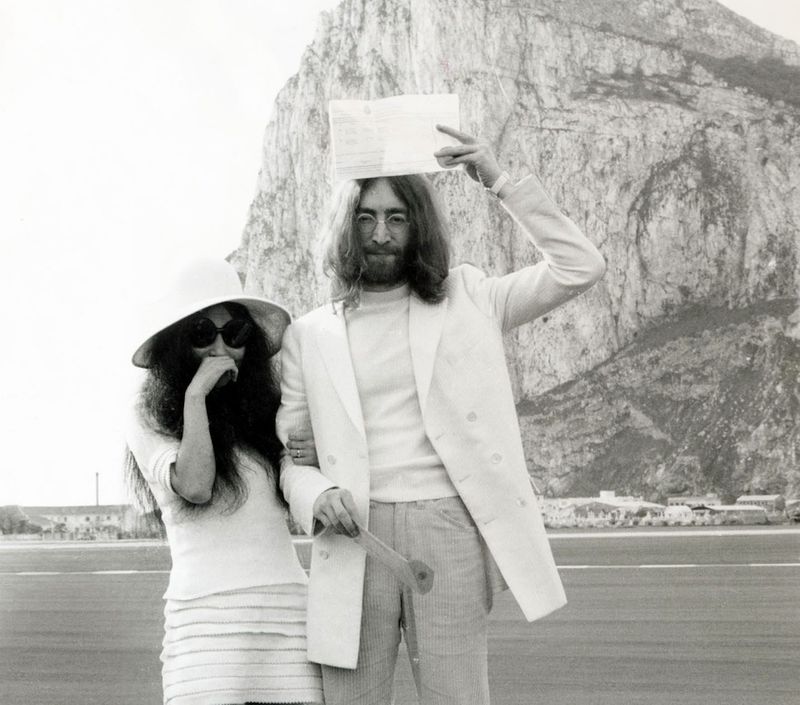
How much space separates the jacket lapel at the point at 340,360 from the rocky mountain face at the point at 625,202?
34.7 m

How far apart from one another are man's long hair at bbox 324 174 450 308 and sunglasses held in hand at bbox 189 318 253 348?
0.46 ft

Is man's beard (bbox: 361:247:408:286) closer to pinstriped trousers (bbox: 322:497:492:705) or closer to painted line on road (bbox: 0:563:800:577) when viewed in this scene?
pinstriped trousers (bbox: 322:497:492:705)

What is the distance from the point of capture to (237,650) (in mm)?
1410

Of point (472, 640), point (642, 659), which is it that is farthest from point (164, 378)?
point (642, 659)

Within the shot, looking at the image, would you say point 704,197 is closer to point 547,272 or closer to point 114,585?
point 114,585

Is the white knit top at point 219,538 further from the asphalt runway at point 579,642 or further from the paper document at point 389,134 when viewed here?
the asphalt runway at point 579,642

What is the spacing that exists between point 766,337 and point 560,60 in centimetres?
1341

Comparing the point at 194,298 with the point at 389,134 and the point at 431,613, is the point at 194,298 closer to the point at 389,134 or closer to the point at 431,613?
the point at 389,134

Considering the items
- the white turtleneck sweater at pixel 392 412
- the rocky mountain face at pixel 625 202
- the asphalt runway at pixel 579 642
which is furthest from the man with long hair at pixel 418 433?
the rocky mountain face at pixel 625 202

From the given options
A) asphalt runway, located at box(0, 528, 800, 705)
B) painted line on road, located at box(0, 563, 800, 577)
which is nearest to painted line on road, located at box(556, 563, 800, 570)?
painted line on road, located at box(0, 563, 800, 577)

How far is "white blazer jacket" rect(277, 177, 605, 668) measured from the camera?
1.46m

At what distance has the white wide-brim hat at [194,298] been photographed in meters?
1.51

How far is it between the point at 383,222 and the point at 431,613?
0.54m

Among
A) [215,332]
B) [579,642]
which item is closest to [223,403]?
[215,332]
